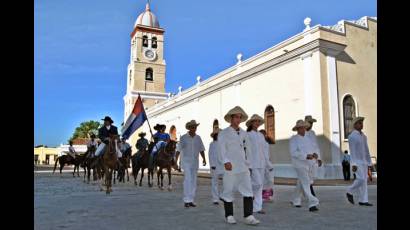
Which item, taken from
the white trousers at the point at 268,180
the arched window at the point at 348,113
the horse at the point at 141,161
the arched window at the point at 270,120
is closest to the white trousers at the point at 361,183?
the white trousers at the point at 268,180

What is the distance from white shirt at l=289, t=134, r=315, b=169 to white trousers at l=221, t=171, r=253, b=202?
1970mm

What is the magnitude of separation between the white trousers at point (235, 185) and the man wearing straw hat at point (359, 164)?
3.22m

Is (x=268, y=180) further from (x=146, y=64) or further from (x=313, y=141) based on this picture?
(x=146, y=64)

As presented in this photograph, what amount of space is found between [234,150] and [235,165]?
25 centimetres

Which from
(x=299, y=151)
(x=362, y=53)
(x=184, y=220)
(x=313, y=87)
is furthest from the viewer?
(x=362, y=53)

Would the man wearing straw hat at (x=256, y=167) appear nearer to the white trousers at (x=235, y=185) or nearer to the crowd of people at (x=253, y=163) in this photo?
the crowd of people at (x=253, y=163)

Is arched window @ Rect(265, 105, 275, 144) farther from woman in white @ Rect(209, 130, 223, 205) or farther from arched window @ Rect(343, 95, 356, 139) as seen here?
woman in white @ Rect(209, 130, 223, 205)

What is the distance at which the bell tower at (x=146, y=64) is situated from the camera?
4638 cm

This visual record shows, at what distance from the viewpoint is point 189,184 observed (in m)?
7.75

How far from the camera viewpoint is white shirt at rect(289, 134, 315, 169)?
7234 millimetres

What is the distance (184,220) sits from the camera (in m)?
5.65
